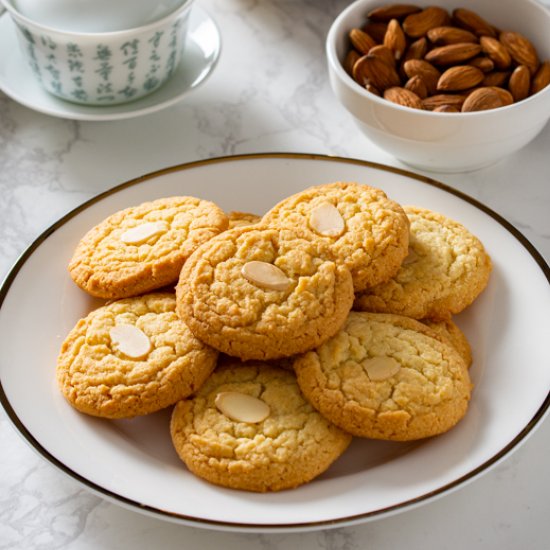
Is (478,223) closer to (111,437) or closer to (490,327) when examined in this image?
(490,327)

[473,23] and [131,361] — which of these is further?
[473,23]

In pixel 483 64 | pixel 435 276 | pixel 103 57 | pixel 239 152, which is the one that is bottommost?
pixel 239 152

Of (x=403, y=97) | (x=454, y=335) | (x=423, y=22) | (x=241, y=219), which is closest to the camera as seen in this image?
(x=454, y=335)

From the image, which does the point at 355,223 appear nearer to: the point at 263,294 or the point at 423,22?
the point at 263,294

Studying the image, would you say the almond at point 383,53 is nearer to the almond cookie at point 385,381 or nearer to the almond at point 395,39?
the almond at point 395,39

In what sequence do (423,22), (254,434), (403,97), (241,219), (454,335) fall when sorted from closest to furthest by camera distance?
(254,434), (454,335), (241,219), (403,97), (423,22)

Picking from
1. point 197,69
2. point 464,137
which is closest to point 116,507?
point 464,137

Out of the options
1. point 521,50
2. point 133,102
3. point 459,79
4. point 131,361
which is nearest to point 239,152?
point 133,102
